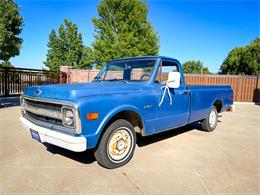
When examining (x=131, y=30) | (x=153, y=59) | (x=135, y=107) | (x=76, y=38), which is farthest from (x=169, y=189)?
(x=76, y=38)

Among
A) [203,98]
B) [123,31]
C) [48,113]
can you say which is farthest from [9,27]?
[123,31]

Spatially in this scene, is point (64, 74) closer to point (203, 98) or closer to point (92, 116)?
point (203, 98)

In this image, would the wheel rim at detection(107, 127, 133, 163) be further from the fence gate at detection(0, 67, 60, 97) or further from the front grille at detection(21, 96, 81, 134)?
the fence gate at detection(0, 67, 60, 97)

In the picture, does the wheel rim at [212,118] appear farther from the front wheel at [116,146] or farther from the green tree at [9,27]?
the green tree at [9,27]

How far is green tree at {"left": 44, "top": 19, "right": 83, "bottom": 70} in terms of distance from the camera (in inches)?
1371

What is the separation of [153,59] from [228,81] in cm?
1323

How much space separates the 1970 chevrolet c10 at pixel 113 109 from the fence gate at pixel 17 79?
26.2ft

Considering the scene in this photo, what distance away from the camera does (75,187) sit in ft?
9.02

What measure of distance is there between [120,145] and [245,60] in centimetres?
4148

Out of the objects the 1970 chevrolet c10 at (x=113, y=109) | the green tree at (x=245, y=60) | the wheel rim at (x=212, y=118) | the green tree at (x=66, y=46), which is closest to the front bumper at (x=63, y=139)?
the 1970 chevrolet c10 at (x=113, y=109)

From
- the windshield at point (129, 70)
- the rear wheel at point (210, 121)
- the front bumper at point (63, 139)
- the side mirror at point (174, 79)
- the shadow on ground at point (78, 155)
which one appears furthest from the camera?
the rear wheel at point (210, 121)

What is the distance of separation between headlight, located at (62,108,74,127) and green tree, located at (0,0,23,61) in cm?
672

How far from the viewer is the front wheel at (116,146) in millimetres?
3199

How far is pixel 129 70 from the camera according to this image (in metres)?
4.70
